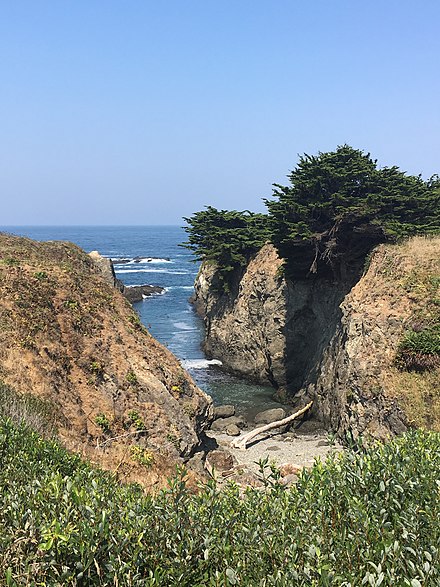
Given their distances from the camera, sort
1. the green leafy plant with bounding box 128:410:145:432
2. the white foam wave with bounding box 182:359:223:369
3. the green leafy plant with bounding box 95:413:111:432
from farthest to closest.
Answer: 1. the white foam wave with bounding box 182:359:223:369
2. the green leafy plant with bounding box 128:410:145:432
3. the green leafy plant with bounding box 95:413:111:432

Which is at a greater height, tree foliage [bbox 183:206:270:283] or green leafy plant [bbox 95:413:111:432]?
tree foliage [bbox 183:206:270:283]

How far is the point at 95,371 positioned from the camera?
2134 centimetres

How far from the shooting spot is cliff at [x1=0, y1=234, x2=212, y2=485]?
18281mm

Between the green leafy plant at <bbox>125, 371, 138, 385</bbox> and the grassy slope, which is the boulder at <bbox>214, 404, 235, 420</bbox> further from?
the green leafy plant at <bbox>125, 371, 138, 385</bbox>

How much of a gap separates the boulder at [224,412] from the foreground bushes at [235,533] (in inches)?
1087

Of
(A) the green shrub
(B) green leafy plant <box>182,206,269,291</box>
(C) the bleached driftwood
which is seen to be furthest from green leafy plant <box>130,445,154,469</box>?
(B) green leafy plant <box>182,206,269,291</box>

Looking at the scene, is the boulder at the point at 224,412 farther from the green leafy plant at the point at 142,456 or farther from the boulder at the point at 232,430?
the green leafy plant at the point at 142,456

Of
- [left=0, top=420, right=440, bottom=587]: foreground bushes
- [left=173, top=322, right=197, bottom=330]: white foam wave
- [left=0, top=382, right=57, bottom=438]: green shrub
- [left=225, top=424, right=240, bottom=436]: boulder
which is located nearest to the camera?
[left=0, top=420, right=440, bottom=587]: foreground bushes

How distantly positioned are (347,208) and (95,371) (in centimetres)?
2092

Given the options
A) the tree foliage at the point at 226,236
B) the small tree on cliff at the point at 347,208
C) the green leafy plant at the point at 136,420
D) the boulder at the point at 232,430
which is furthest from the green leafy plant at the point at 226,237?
the green leafy plant at the point at 136,420

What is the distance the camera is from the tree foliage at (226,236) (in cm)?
4925

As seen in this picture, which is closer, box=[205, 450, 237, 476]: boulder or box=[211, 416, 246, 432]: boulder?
box=[205, 450, 237, 476]: boulder

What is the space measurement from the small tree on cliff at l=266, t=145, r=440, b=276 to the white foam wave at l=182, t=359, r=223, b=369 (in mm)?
17407

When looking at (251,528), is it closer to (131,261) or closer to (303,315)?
(303,315)
